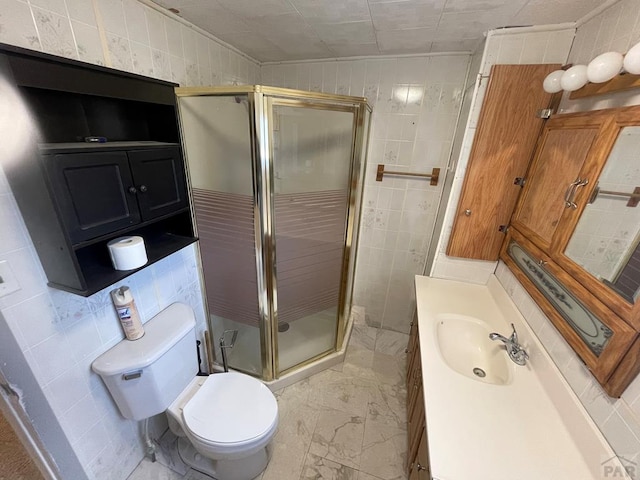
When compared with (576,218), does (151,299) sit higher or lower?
lower

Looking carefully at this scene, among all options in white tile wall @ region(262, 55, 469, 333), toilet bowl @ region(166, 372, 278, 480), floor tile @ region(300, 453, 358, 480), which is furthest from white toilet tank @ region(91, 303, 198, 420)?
white tile wall @ region(262, 55, 469, 333)

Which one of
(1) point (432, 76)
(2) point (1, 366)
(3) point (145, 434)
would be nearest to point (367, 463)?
(3) point (145, 434)

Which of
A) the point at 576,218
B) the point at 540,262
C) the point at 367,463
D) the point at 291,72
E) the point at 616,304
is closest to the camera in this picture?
the point at 616,304

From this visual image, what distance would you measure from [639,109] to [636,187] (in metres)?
0.24

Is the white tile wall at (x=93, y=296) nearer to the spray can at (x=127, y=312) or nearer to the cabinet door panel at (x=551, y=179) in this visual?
the spray can at (x=127, y=312)

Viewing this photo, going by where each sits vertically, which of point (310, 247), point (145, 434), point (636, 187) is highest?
point (636, 187)

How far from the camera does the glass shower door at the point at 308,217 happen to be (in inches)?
52.7

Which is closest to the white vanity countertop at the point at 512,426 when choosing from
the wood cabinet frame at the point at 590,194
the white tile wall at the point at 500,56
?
the wood cabinet frame at the point at 590,194

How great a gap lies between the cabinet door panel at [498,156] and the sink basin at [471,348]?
0.43 m

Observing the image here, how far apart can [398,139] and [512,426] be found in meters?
1.66

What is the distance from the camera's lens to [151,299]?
1297 mm

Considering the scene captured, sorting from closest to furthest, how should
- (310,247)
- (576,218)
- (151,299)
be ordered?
(576,218) → (151,299) → (310,247)

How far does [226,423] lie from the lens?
1.20 m

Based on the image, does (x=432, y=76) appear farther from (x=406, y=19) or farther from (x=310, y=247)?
(x=310, y=247)
